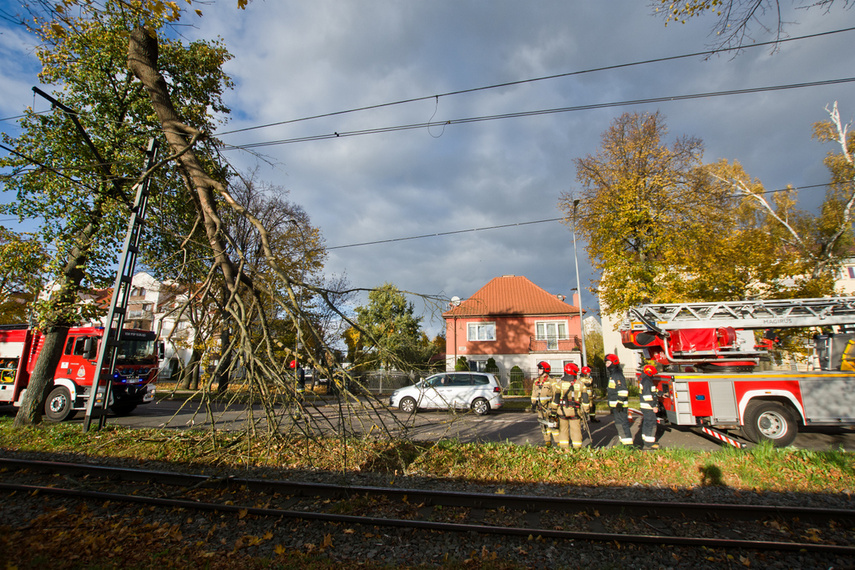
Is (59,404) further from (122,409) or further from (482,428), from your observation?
(482,428)

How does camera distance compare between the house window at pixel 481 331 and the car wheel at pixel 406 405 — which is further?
the house window at pixel 481 331

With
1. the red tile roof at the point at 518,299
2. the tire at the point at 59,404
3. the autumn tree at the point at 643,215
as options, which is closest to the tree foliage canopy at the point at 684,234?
the autumn tree at the point at 643,215

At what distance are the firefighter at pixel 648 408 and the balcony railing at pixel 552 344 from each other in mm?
21708

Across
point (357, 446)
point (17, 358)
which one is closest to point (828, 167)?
point (357, 446)

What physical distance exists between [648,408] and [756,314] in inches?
154

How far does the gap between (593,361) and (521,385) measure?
41.0ft

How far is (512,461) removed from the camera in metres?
6.99

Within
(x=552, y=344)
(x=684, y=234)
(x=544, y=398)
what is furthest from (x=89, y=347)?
(x=552, y=344)

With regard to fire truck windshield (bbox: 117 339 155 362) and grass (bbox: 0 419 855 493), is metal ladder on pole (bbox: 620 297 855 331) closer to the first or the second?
grass (bbox: 0 419 855 493)

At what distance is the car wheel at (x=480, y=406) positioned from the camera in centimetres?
1470

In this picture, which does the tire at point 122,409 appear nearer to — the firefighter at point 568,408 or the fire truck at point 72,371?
the fire truck at point 72,371

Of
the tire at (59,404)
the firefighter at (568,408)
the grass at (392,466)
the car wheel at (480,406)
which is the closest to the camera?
the grass at (392,466)

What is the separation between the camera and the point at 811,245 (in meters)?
17.9

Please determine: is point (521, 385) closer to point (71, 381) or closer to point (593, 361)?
point (593, 361)
